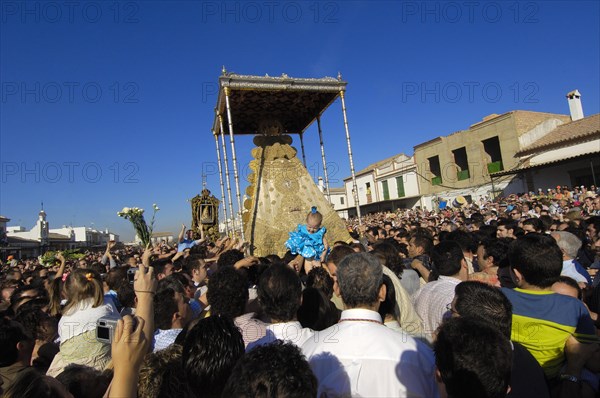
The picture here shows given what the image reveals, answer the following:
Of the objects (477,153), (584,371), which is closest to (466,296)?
(584,371)

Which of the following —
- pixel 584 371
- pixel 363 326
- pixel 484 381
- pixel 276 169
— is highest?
pixel 276 169

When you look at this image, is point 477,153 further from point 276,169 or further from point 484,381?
point 484,381

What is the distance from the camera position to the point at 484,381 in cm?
148

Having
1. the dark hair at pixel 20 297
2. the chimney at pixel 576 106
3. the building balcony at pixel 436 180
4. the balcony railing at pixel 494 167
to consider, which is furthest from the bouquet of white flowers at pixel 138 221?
the chimney at pixel 576 106

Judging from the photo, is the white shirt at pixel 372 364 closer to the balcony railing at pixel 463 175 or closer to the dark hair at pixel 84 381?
the dark hair at pixel 84 381

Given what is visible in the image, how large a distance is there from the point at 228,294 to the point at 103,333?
0.96m

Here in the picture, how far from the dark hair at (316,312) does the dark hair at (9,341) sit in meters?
2.01

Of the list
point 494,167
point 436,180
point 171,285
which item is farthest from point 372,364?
point 436,180

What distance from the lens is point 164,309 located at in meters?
2.90

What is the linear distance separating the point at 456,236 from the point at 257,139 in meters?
8.83

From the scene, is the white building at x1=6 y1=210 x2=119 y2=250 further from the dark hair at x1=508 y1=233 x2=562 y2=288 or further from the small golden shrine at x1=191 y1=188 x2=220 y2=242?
the dark hair at x1=508 y1=233 x2=562 y2=288

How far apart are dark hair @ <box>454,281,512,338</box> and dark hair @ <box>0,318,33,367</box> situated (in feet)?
9.47

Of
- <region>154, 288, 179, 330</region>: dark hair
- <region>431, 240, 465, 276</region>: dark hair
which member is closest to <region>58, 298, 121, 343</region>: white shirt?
<region>154, 288, 179, 330</region>: dark hair

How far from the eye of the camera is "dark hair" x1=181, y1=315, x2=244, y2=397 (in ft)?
5.61
